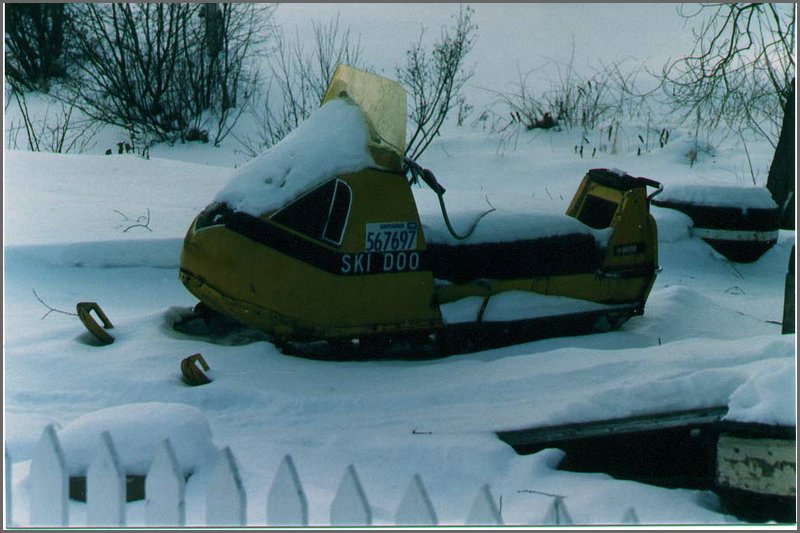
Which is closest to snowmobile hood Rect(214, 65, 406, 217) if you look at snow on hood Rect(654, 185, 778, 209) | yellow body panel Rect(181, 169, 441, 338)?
yellow body panel Rect(181, 169, 441, 338)

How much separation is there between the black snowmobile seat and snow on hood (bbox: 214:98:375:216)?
79 centimetres

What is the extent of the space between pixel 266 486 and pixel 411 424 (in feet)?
3.58

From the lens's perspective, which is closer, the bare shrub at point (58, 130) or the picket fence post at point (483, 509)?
the picket fence post at point (483, 509)

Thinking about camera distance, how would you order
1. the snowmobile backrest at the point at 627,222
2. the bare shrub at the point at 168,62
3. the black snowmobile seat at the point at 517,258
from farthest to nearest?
the bare shrub at the point at 168,62, the snowmobile backrest at the point at 627,222, the black snowmobile seat at the point at 517,258

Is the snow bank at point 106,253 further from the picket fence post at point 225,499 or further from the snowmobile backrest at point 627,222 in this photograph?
the picket fence post at point 225,499

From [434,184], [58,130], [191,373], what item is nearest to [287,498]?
[191,373]

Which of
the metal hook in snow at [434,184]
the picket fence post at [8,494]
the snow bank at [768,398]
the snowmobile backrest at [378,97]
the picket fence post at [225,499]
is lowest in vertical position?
the picket fence post at [8,494]

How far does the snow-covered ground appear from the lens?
13.3 feet

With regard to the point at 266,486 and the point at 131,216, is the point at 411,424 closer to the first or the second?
the point at 266,486

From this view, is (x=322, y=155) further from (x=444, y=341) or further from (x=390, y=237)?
(x=444, y=341)

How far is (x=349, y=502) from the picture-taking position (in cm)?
304

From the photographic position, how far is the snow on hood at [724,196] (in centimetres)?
929

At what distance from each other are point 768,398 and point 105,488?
264cm

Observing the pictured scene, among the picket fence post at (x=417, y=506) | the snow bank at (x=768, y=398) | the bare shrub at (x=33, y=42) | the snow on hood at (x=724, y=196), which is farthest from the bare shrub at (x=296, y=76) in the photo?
the picket fence post at (x=417, y=506)
